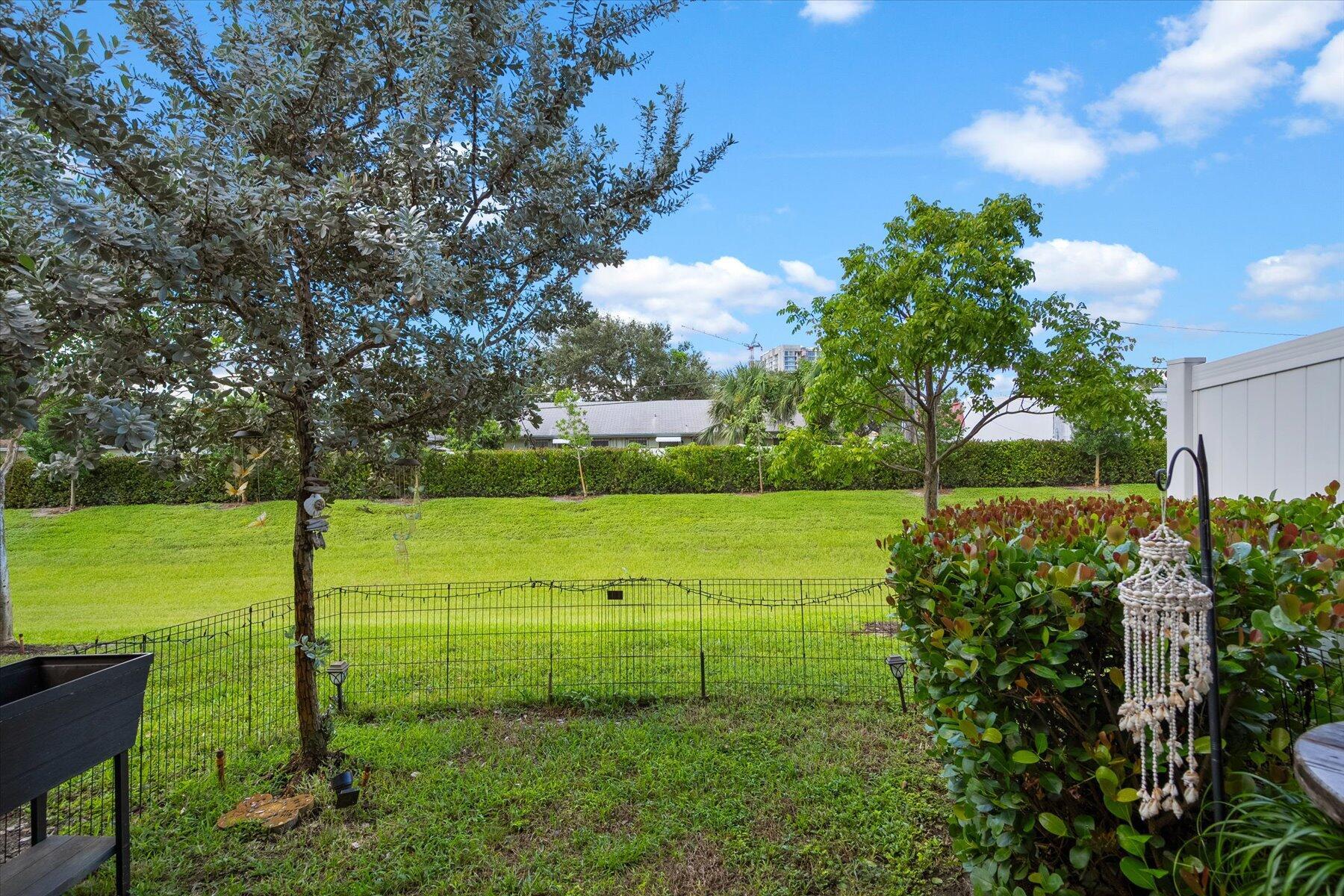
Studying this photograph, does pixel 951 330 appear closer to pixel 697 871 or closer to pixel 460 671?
pixel 697 871

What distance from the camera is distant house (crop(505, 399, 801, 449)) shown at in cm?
2320

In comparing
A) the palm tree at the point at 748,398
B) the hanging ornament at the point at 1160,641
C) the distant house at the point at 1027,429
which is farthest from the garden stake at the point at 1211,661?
the distant house at the point at 1027,429

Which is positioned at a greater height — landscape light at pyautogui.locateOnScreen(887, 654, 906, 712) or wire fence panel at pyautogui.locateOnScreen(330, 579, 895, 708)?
landscape light at pyautogui.locateOnScreen(887, 654, 906, 712)

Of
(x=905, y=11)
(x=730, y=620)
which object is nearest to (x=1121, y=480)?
(x=730, y=620)

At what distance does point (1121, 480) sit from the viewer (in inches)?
663

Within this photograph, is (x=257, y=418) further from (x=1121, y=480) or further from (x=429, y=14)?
(x=1121, y=480)

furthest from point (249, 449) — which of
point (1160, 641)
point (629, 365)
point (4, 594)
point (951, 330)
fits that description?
point (629, 365)

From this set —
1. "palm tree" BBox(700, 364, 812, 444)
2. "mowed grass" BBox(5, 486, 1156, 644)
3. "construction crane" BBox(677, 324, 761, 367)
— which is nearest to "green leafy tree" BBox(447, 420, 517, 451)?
"mowed grass" BBox(5, 486, 1156, 644)

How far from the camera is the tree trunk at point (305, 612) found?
148 inches

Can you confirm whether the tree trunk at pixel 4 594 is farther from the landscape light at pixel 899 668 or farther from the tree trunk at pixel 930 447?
the tree trunk at pixel 930 447

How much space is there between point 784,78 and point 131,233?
630 cm

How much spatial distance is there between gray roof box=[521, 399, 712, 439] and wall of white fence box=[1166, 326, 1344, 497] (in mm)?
17637

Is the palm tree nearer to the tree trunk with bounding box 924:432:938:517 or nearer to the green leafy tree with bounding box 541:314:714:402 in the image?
the tree trunk with bounding box 924:432:938:517

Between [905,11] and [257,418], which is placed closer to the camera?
[257,418]
